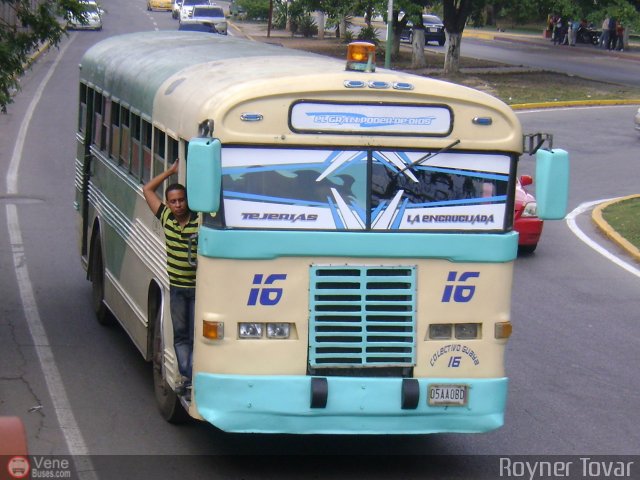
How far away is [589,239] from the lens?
738 inches

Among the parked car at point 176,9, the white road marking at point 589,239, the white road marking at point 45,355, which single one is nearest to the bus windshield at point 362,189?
the white road marking at point 45,355

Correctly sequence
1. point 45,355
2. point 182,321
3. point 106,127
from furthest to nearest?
1. point 106,127
2. point 45,355
3. point 182,321

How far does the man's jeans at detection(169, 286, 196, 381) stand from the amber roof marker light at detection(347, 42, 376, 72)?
6.17 feet

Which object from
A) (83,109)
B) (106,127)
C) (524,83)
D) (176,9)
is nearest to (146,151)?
(106,127)

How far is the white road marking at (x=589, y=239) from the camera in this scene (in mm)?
16806

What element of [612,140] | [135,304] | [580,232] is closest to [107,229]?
[135,304]

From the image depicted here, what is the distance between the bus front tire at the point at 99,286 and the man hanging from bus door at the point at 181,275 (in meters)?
4.10

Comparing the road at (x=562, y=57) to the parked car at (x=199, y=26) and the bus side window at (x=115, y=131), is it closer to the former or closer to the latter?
the parked car at (x=199, y=26)

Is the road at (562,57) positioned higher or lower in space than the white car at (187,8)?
lower

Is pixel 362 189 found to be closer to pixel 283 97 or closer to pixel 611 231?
pixel 283 97

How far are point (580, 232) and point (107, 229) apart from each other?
9.60 meters

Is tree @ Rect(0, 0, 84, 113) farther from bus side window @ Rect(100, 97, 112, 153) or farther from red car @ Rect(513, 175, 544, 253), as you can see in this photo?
red car @ Rect(513, 175, 544, 253)

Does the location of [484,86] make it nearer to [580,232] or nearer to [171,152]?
[580,232]

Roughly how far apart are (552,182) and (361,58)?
1.53 m
